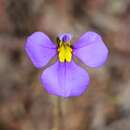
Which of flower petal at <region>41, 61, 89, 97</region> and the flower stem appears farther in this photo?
the flower stem

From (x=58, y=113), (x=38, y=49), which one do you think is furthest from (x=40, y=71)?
(x=38, y=49)

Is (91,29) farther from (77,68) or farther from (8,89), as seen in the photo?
(77,68)

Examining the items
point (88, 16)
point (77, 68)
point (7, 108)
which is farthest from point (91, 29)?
point (77, 68)

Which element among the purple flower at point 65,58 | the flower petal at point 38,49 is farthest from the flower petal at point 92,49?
the flower petal at point 38,49

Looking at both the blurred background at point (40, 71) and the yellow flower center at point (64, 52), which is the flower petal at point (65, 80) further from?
the blurred background at point (40, 71)

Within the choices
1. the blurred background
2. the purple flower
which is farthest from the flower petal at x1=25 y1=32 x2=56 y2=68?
the blurred background

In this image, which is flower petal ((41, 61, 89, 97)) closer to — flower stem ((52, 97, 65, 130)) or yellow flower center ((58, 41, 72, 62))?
yellow flower center ((58, 41, 72, 62))

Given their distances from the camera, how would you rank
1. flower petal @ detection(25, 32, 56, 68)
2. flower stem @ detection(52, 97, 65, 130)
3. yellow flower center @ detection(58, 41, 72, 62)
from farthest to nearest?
flower stem @ detection(52, 97, 65, 130)
yellow flower center @ detection(58, 41, 72, 62)
flower petal @ detection(25, 32, 56, 68)

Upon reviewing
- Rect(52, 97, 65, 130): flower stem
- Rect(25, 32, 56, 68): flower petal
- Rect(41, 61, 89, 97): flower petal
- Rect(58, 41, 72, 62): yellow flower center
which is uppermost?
Rect(25, 32, 56, 68): flower petal
